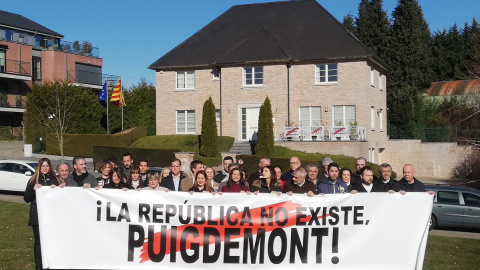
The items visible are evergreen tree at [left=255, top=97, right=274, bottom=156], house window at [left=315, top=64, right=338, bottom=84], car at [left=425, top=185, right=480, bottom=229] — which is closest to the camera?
car at [left=425, top=185, right=480, bottom=229]

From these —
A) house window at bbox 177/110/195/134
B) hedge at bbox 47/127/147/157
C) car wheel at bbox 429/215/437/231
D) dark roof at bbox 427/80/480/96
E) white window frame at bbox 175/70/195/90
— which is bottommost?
car wheel at bbox 429/215/437/231

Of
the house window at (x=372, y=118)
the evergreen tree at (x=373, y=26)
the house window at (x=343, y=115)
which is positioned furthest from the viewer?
the evergreen tree at (x=373, y=26)

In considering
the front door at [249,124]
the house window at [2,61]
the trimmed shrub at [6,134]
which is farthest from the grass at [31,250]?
the house window at [2,61]

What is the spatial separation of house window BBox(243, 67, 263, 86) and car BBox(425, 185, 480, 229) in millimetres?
21366

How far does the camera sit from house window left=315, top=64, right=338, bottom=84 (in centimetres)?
3675

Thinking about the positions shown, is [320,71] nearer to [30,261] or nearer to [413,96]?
[413,96]

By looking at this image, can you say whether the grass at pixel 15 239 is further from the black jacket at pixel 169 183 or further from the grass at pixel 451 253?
the grass at pixel 451 253

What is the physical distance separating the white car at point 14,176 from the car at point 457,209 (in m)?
15.1

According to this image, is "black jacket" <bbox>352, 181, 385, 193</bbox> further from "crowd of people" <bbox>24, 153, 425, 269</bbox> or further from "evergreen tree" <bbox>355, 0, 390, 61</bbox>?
"evergreen tree" <bbox>355, 0, 390, 61</bbox>

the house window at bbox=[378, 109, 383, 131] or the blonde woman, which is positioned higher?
the house window at bbox=[378, 109, 383, 131]

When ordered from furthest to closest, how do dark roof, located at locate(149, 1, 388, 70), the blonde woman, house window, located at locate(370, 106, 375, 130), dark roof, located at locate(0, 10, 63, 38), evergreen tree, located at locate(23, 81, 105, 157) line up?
1. dark roof, located at locate(0, 10, 63, 38)
2. evergreen tree, located at locate(23, 81, 105, 157)
3. house window, located at locate(370, 106, 375, 130)
4. dark roof, located at locate(149, 1, 388, 70)
5. the blonde woman

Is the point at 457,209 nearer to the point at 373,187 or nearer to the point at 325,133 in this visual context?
the point at 373,187

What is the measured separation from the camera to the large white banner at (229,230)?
344 inches

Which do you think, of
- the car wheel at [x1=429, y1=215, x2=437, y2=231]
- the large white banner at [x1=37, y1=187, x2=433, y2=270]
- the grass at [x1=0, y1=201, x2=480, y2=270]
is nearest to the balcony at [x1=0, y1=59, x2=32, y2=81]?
the grass at [x1=0, y1=201, x2=480, y2=270]
